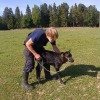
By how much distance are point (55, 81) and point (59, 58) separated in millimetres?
770

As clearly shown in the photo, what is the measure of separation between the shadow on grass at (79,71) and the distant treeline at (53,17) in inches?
3381

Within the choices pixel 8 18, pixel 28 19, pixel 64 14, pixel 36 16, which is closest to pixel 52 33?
pixel 28 19

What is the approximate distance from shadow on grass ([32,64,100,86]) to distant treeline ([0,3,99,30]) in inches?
3382

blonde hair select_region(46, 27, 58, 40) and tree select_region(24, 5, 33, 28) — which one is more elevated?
blonde hair select_region(46, 27, 58, 40)

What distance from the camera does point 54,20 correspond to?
10025cm

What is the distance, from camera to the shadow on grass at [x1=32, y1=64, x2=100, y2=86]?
9.06m

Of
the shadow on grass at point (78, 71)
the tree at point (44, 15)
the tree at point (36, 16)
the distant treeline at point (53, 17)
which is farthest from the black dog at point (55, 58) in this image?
the tree at point (44, 15)

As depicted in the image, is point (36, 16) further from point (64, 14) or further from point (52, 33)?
point (52, 33)

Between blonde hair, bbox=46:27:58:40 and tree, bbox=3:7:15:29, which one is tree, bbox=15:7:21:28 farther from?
blonde hair, bbox=46:27:58:40

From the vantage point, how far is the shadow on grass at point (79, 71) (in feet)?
29.9

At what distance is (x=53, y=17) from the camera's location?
10275cm

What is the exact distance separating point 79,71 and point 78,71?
4cm

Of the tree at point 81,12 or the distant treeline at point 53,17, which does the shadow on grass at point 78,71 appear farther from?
the tree at point 81,12

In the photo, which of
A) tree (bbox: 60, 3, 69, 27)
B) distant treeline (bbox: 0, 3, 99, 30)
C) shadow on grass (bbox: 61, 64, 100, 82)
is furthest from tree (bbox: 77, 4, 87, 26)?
shadow on grass (bbox: 61, 64, 100, 82)
